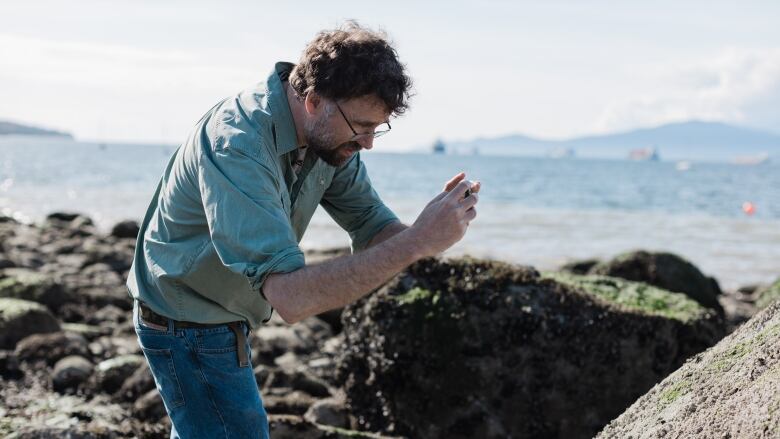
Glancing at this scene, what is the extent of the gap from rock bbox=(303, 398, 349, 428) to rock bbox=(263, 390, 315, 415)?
6.8 inches

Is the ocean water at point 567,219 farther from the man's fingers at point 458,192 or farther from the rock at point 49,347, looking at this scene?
the man's fingers at point 458,192

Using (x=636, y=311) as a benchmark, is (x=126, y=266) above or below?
below

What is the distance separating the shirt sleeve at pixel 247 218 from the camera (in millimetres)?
3014

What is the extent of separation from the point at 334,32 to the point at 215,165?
26.5 inches

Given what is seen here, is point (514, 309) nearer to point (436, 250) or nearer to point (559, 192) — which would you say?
point (436, 250)

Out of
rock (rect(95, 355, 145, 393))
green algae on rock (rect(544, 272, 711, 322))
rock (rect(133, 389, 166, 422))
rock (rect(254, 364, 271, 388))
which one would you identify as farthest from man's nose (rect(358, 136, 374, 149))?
rock (rect(95, 355, 145, 393))

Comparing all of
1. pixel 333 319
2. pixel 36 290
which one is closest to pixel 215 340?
pixel 333 319

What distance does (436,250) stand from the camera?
3.12 meters

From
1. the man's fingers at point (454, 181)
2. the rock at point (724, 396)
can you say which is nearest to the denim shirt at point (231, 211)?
the man's fingers at point (454, 181)

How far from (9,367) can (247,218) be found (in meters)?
6.29

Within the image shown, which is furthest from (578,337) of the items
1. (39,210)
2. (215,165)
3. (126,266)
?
(39,210)

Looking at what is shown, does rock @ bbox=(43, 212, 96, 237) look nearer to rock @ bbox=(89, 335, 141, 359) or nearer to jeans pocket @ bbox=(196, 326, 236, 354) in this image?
rock @ bbox=(89, 335, 141, 359)

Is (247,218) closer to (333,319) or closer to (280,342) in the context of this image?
(280,342)

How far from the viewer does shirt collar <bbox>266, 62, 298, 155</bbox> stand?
335 centimetres
